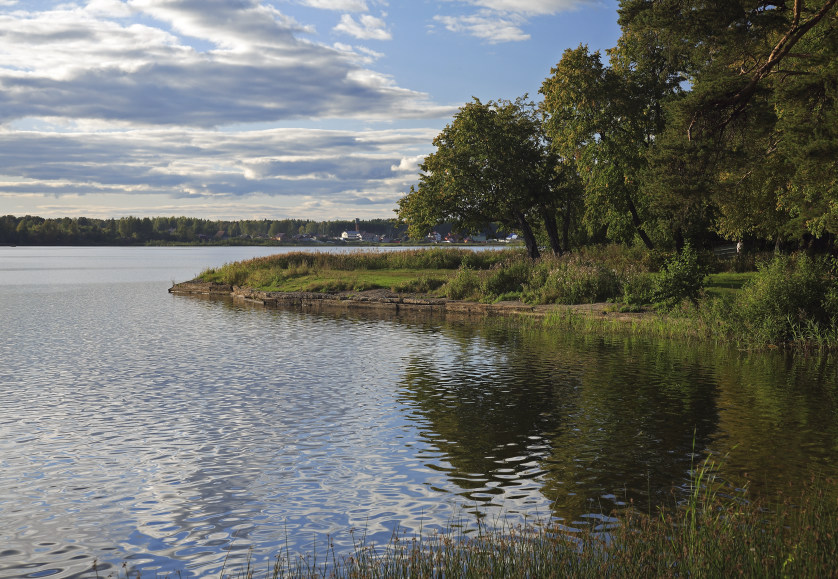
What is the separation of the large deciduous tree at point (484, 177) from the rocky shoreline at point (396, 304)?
8900 mm

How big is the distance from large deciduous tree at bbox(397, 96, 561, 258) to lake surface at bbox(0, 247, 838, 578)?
2513cm

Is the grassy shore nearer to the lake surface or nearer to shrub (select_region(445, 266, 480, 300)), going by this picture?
shrub (select_region(445, 266, 480, 300))

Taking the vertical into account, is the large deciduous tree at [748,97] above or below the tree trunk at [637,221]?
above

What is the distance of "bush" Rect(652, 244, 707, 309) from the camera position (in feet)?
97.2

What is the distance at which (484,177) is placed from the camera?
50594 millimetres

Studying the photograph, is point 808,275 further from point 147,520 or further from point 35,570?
point 35,570

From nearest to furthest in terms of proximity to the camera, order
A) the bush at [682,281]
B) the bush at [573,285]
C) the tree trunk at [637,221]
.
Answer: the bush at [682,281]
the bush at [573,285]
the tree trunk at [637,221]

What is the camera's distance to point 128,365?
2250cm

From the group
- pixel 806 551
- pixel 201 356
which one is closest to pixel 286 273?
pixel 201 356

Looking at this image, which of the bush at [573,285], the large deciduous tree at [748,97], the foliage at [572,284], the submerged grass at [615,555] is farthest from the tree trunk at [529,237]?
the submerged grass at [615,555]

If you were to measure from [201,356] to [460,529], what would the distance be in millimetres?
17457

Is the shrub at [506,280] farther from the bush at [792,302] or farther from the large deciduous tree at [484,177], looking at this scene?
the bush at [792,302]

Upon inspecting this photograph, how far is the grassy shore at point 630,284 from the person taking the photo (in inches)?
947

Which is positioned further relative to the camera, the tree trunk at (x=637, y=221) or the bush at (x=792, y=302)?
the tree trunk at (x=637, y=221)
